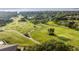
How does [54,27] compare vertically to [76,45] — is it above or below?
above

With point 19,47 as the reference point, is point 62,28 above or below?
above
